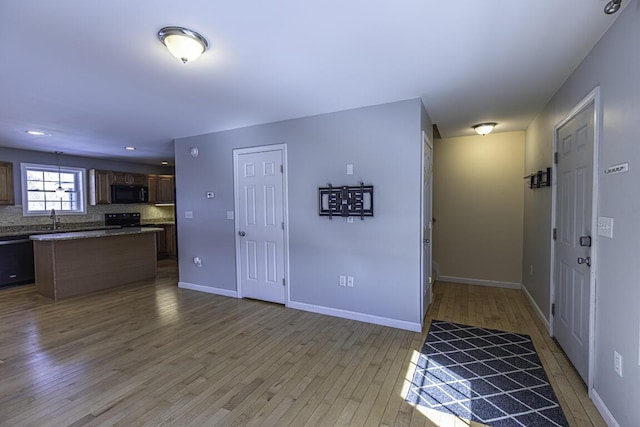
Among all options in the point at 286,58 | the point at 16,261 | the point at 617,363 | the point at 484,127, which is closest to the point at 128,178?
the point at 16,261

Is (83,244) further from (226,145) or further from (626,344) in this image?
(626,344)

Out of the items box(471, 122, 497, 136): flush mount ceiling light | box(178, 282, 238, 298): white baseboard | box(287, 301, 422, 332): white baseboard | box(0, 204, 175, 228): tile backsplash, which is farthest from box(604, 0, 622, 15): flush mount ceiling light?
box(0, 204, 175, 228): tile backsplash

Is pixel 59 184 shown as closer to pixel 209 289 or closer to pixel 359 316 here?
pixel 209 289

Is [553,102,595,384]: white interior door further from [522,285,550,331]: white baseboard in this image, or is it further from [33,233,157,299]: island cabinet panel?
[33,233,157,299]: island cabinet panel

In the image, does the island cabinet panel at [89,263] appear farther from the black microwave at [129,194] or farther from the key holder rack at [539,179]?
the key holder rack at [539,179]

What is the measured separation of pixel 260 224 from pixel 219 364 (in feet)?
6.32

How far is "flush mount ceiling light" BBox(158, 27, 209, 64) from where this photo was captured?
179 centimetres

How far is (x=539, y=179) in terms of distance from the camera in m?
3.43

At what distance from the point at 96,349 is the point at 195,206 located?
2336 millimetres

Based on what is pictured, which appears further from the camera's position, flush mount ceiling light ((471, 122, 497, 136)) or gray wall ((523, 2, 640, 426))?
flush mount ceiling light ((471, 122, 497, 136))

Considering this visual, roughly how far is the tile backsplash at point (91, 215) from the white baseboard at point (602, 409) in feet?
26.7

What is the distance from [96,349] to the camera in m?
2.79

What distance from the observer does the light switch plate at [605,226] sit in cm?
181

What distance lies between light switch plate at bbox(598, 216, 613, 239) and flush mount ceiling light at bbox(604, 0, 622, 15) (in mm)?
1158
